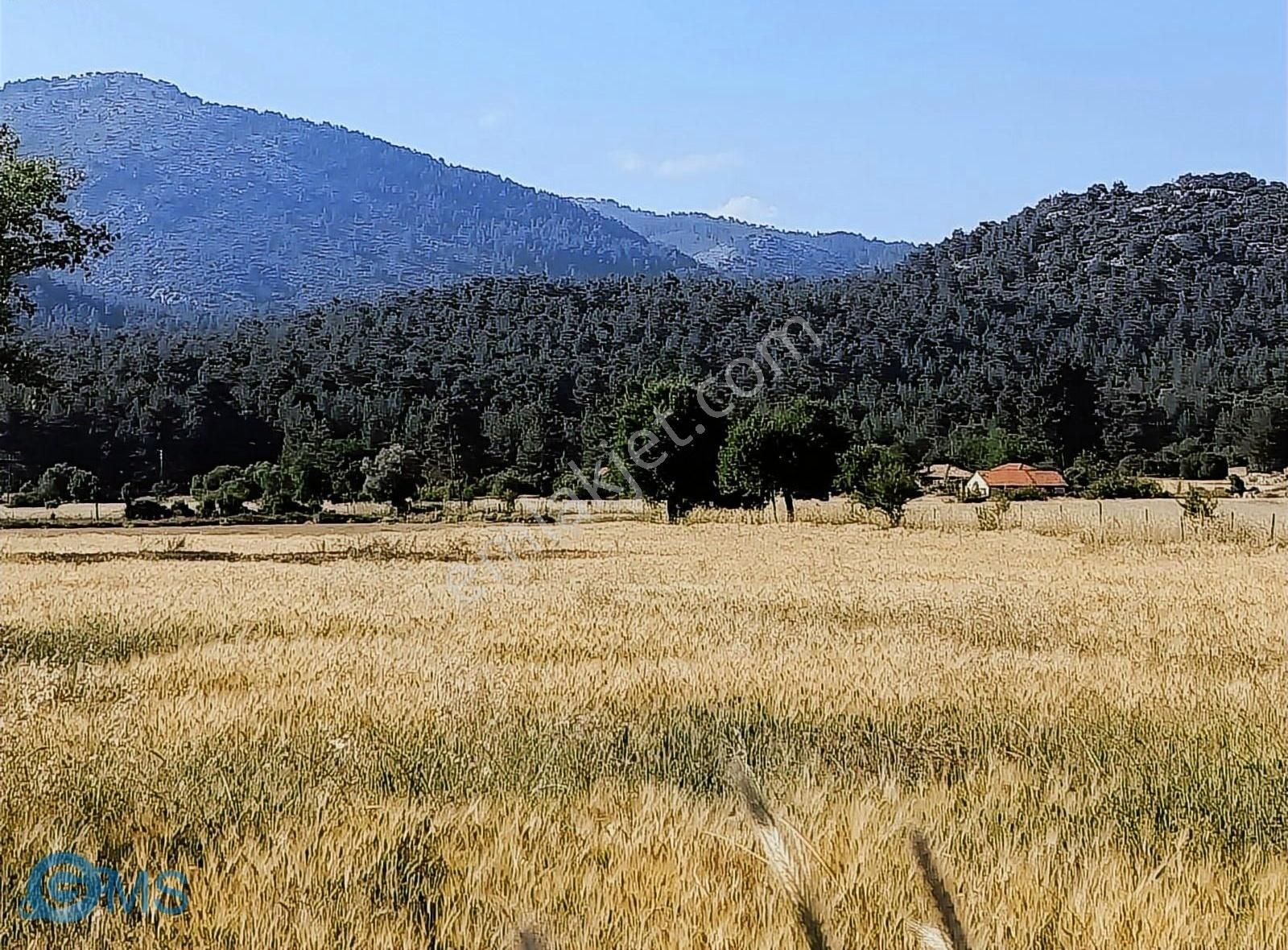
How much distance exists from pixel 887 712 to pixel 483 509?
51049mm

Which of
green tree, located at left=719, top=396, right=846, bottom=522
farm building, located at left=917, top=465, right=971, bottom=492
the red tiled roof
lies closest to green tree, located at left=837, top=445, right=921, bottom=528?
green tree, located at left=719, top=396, right=846, bottom=522

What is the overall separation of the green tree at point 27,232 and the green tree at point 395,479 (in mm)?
33740

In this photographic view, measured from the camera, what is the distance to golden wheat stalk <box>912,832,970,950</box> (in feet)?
3.72

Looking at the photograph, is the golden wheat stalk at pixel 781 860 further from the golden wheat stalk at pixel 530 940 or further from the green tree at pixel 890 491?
the green tree at pixel 890 491

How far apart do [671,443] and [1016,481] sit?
3341 cm

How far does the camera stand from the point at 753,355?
90.8m

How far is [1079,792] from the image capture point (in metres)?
5.32

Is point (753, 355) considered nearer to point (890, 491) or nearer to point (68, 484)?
point (890, 491)

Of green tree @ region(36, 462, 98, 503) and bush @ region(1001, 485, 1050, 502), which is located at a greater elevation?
bush @ region(1001, 485, 1050, 502)

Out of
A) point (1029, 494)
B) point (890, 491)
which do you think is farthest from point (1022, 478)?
point (890, 491)

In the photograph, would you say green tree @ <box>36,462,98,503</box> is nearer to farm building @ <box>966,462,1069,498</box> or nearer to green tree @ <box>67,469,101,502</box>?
green tree @ <box>67,469,101,502</box>

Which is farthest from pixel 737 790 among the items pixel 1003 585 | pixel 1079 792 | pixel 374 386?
pixel 374 386

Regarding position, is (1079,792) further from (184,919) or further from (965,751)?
(184,919)

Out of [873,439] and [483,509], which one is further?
[873,439]
